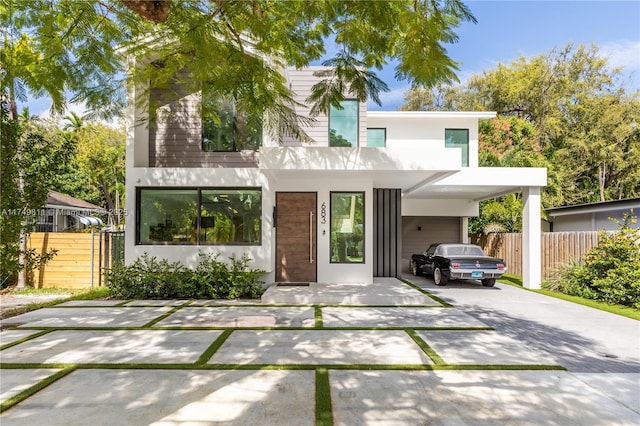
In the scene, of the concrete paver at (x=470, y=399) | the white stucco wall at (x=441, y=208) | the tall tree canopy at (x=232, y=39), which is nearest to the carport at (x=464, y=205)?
the white stucco wall at (x=441, y=208)

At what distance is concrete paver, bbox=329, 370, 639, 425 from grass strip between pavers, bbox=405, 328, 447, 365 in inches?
15.0

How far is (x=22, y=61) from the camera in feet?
16.5

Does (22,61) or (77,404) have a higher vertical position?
(22,61)

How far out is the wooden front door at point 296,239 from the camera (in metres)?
10.3

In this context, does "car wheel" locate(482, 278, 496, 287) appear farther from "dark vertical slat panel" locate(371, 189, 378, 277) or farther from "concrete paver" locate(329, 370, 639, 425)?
"concrete paver" locate(329, 370, 639, 425)

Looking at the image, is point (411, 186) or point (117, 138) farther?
point (117, 138)

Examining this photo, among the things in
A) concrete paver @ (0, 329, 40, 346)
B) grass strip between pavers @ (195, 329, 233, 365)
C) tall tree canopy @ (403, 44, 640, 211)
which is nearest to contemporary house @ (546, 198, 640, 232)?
tall tree canopy @ (403, 44, 640, 211)

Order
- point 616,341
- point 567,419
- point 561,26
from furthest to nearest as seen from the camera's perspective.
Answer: point 561,26
point 616,341
point 567,419

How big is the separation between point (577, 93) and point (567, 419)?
91.3 feet

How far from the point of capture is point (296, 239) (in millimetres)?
10305

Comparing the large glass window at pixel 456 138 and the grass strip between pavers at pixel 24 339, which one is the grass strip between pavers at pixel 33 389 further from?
the large glass window at pixel 456 138

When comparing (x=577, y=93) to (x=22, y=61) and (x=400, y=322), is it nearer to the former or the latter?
(x=400, y=322)

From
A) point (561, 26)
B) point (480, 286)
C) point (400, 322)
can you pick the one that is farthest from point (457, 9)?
point (561, 26)

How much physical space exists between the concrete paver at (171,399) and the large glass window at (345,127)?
26.8 feet
